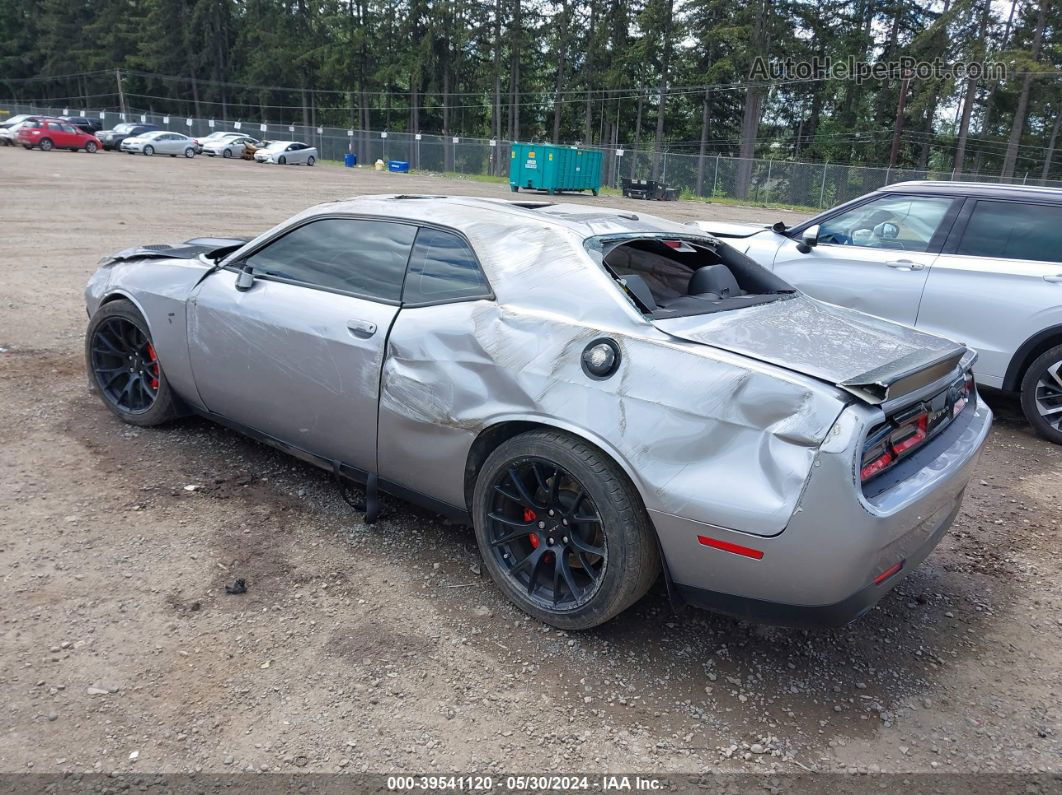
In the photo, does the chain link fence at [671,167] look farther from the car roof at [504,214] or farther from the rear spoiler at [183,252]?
the rear spoiler at [183,252]

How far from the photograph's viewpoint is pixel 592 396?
2.73 m

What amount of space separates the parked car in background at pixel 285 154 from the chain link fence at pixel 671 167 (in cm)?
713

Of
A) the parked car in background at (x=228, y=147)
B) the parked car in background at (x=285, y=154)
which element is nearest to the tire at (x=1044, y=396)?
the parked car in background at (x=285, y=154)

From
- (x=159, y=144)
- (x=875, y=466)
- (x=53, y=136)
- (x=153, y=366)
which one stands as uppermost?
(x=53, y=136)

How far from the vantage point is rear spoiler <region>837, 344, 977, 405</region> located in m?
2.44

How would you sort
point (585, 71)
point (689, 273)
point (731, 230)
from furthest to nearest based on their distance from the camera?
point (585, 71) < point (731, 230) < point (689, 273)

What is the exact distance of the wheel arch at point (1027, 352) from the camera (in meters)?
5.34

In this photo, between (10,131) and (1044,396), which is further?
(10,131)

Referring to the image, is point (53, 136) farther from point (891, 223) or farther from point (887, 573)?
point (887, 573)

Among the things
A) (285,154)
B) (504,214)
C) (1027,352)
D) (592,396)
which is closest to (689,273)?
(504,214)

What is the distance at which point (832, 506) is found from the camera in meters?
2.32

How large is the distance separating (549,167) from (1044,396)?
32.8 m

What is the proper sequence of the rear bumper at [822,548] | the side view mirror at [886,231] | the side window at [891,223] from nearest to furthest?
the rear bumper at [822,548], the side window at [891,223], the side view mirror at [886,231]

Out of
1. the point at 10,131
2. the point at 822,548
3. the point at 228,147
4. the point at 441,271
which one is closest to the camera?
the point at 822,548
